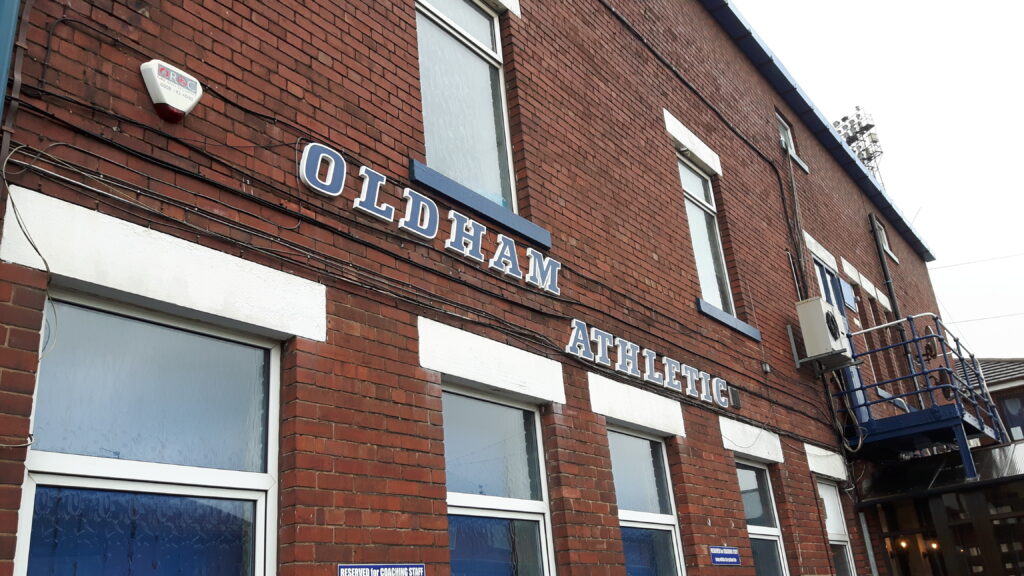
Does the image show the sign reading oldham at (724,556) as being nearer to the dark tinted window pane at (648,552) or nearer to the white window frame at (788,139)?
the dark tinted window pane at (648,552)

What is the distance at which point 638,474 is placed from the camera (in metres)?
6.80

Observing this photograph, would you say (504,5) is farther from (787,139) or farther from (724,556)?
(787,139)

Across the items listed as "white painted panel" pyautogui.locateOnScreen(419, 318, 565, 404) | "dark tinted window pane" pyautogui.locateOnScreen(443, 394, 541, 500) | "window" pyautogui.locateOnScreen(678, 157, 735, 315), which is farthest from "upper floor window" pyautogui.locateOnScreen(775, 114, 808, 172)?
"dark tinted window pane" pyautogui.locateOnScreen(443, 394, 541, 500)

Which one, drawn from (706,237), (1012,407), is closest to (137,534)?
(706,237)

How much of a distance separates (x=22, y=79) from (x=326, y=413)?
1.95m

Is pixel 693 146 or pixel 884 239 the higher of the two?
pixel 884 239

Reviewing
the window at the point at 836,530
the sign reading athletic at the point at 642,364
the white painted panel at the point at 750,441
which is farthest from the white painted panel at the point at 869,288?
the sign reading athletic at the point at 642,364

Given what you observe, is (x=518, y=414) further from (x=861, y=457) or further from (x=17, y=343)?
(x=861, y=457)

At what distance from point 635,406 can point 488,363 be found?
1751mm

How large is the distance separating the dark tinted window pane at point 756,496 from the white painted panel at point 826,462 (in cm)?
97

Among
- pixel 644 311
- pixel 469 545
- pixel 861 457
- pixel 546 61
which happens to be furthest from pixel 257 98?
pixel 861 457

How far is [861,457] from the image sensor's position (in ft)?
35.7

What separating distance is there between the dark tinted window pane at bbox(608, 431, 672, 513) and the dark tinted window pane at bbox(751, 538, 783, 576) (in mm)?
1558

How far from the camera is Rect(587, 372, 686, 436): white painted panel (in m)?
6.34
